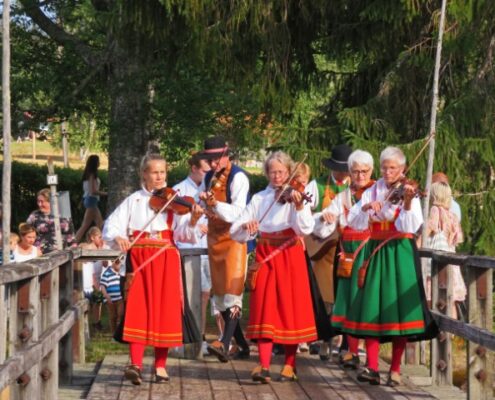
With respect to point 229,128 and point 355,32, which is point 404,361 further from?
point 229,128

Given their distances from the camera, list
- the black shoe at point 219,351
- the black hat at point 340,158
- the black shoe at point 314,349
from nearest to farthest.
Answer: the black shoe at point 219,351 < the black hat at point 340,158 < the black shoe at point 314,349

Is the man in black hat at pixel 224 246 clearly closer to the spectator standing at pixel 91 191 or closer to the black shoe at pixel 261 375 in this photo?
the black shoe at pixel 261 375

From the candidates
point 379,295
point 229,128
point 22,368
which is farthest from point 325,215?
point 229,128

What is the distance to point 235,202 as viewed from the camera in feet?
32.0

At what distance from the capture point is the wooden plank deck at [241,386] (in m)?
8.61

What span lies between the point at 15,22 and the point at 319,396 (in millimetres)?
13134

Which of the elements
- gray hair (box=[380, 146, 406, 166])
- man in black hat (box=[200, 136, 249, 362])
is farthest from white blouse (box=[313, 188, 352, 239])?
gray hair (box=[380, 146, 406, 166])

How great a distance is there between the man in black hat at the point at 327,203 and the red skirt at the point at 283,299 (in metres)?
1.25

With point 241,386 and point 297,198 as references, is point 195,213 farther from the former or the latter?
point 241,386

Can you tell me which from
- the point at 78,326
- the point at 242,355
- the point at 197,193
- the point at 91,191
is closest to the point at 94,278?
the point at 78,326

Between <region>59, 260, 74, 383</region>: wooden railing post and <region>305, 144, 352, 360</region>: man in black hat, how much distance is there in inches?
81.5

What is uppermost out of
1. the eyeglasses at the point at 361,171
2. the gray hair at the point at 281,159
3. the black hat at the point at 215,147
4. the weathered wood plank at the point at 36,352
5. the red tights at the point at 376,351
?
the black hat at the point at 215,147

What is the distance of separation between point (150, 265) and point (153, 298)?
23 centimetres

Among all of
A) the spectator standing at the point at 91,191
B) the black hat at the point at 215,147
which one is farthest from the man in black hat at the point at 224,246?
the spectator standing at the point at 91,191
